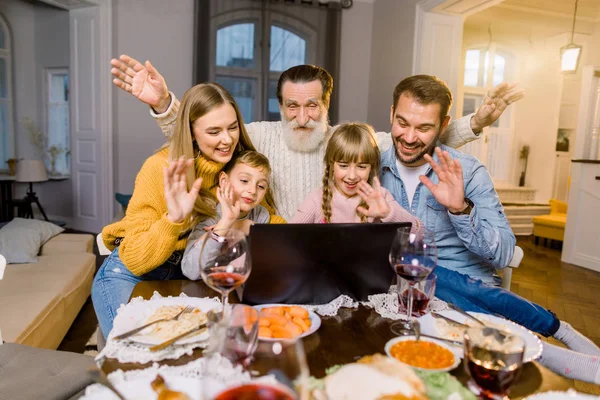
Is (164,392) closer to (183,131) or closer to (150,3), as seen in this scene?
(183,131)

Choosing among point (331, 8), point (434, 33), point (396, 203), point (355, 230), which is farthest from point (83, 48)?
→ point (355, 230)

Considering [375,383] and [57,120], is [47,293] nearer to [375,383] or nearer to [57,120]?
[375,383]

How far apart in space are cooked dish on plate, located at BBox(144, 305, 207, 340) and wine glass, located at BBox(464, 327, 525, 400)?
59 cm

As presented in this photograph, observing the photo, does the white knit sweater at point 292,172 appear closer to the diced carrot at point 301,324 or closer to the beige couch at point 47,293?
the diced carrot at point 301,324

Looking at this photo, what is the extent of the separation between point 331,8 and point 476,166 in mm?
5182

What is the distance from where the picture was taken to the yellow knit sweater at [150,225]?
1.50m

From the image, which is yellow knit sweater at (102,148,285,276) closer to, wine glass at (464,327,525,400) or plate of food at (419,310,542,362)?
plate of food at (419,310,542,362)

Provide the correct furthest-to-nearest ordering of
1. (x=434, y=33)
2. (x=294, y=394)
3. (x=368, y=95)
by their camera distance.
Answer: (x=368, y=95) → (x=434, y=33) → (x=294, y=394)

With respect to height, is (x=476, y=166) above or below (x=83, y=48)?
below

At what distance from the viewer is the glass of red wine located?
46.1 inches

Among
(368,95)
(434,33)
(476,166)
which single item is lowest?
(476,166)

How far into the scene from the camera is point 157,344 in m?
0.94

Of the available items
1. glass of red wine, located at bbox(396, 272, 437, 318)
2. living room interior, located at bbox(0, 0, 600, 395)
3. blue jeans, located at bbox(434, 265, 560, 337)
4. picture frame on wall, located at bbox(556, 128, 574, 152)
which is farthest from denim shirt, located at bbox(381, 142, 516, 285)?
picture frame on wall, located at bbox(556, 128, 574, 152)

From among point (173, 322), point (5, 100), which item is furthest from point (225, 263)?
point (5, 100)
